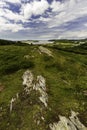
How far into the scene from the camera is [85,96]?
132 feet

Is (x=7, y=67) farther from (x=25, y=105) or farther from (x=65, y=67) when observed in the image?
(x=25, y=105)

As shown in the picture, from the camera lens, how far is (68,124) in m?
32.1

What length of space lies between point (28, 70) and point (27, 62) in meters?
4.08

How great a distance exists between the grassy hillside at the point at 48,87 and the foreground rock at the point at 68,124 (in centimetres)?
81

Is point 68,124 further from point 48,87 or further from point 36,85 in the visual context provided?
point 36,85

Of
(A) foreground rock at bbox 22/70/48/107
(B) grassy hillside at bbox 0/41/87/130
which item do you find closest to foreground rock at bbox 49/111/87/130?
(B) grassy hillside at bbox 0/41/87/130

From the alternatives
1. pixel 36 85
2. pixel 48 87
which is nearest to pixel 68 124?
pixel 48 87

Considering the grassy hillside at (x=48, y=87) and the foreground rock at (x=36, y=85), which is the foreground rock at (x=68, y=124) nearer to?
the grassy hillside at (x=48, y=87)

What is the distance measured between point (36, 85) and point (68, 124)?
1244cm

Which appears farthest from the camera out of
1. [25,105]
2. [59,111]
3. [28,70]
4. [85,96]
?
[28,70]

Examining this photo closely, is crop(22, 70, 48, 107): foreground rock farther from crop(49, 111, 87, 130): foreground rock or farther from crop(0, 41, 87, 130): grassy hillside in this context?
crop(49, 111, 87, 130): foreground rock

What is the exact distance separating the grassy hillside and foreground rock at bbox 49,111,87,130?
0.81 meters

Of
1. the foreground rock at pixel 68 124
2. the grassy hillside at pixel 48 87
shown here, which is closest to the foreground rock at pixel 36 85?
the grassy hillside at pixel 48 87

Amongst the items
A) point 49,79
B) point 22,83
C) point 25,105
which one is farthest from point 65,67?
point 25,105
